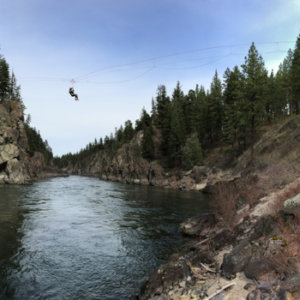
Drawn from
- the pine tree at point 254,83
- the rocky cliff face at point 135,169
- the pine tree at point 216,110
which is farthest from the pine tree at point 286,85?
the rocky cliff face at point 135,169

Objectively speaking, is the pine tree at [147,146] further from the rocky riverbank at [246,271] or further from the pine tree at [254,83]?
the rocky riverbank at [246,271]

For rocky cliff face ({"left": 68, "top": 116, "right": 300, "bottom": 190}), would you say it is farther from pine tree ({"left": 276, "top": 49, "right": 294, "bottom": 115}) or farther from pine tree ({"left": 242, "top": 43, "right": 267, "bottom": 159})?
pine tree ({"left": 276, "top": 49, "right": 294, "bottom": 115})

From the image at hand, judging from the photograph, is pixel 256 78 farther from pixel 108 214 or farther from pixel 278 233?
pixel 278 233

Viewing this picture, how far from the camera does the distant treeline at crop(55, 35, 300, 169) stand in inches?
1565

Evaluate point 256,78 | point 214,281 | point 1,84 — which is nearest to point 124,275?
point 214,281

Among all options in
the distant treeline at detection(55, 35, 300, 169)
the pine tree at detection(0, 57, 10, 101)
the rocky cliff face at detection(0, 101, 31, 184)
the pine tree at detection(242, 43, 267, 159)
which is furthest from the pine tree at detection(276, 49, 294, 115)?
the pine tree at detection(0, 57, 10, 101)

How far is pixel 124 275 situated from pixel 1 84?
82.4 meters

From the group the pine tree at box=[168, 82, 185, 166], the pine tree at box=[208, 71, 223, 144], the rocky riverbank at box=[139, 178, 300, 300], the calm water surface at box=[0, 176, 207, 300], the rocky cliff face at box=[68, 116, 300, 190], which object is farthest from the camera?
the pine tree at box=[168, 82, 185, 166]

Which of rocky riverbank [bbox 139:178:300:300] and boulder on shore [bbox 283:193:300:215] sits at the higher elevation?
boulder on shore [bbox 283:193:300:215]

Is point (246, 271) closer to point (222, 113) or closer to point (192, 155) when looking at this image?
point (192, 155)

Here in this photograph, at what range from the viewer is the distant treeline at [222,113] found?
39.8m

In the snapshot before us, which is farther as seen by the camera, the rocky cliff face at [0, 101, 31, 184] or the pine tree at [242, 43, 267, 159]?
the rocky cliff face at [0, 101, 31, 184]

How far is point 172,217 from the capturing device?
25328 millimetres

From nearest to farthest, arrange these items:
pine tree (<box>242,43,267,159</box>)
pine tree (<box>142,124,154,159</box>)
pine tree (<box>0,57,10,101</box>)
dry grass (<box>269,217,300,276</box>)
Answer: dry grass (<box>269,217,300,276</box>)
pine tree (<box>242,43,267,159</box>)
pine tree (<box>0,57,10,101</box>)
pine tree (<box>142,124,154,159</box>)
